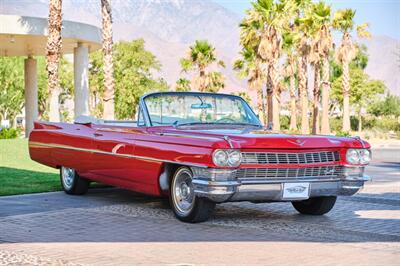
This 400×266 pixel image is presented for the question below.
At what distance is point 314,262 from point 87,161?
17.0 feet

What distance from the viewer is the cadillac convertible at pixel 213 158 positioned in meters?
8.64

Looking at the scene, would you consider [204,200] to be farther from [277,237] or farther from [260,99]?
[260,99]

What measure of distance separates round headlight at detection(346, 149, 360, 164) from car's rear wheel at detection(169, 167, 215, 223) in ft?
5.82

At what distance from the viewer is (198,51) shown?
52969 millimetres

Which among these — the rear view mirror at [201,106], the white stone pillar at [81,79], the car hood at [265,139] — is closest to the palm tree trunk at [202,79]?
the white stone pillar at [81,79]

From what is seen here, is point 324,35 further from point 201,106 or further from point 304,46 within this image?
point 201,106

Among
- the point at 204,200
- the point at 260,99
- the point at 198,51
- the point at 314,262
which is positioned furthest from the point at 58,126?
the point at 260,99

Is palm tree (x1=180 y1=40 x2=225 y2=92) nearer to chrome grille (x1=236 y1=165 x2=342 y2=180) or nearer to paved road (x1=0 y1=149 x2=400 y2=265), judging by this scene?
paved road (x1=0 y1=149 x2=400 y2=265)

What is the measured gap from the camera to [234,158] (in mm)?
8531

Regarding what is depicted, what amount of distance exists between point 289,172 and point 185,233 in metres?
1.47

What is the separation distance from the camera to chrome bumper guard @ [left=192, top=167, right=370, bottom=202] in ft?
27.9

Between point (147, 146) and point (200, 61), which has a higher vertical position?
point (200, 61)

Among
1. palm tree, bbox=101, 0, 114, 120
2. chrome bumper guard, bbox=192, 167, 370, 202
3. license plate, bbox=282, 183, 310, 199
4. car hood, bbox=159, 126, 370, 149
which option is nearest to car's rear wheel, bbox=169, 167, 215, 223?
chrome bumper guard, bbox=192, 167, 370, 202

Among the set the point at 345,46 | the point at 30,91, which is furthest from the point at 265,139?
the point at 345,46
